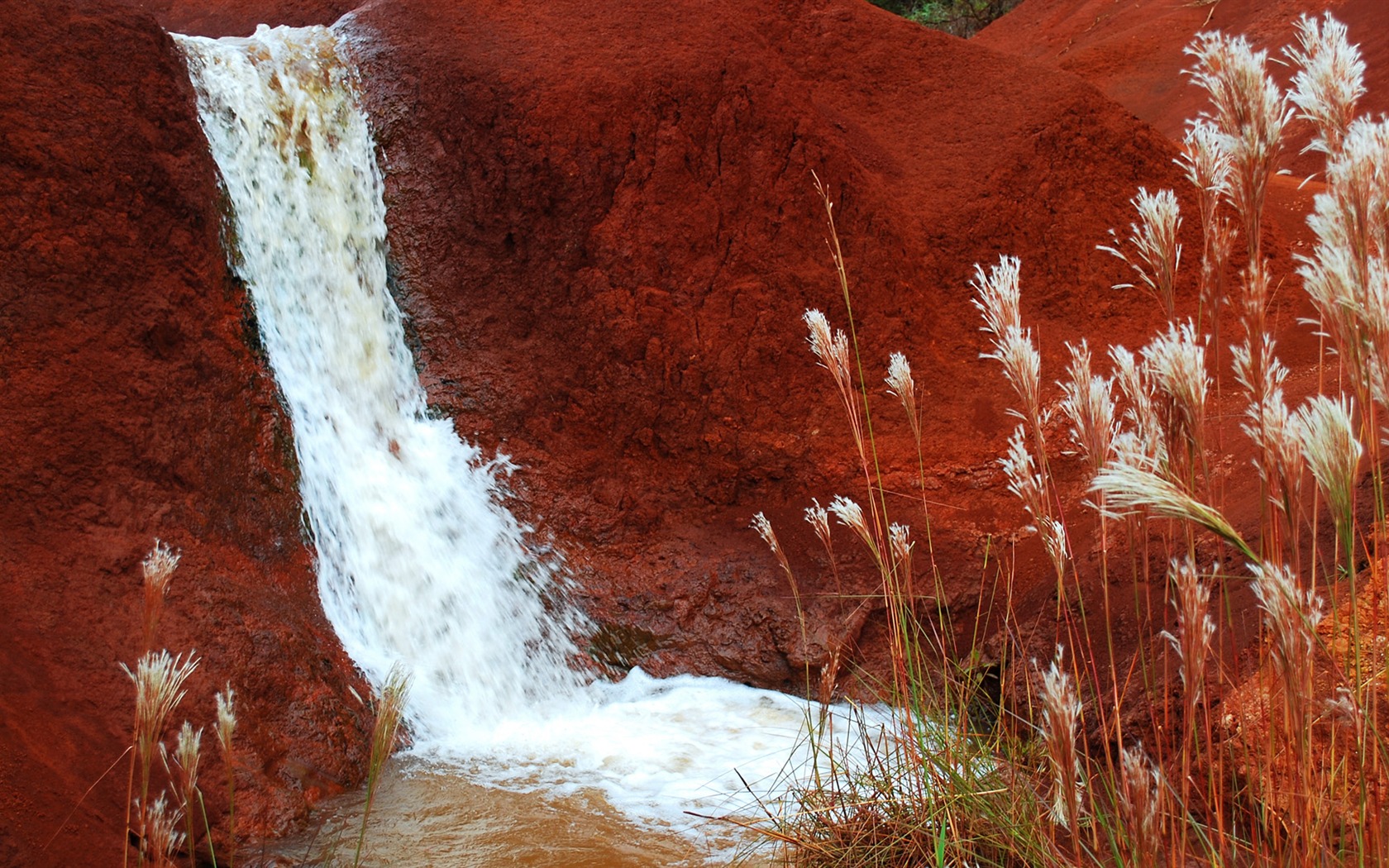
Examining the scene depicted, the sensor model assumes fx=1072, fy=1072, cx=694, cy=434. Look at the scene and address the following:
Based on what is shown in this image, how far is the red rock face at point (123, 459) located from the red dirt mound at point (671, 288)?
1349 mm

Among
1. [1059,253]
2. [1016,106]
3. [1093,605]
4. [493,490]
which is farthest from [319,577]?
[1016,106]

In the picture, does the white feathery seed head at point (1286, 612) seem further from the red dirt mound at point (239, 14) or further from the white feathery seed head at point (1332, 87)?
the red dirt mound at point (239, 14)

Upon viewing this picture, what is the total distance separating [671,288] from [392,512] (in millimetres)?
1993

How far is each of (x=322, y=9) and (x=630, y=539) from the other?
14.4ft

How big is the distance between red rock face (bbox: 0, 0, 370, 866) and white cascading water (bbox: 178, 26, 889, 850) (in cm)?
26

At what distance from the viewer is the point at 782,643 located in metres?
5.44

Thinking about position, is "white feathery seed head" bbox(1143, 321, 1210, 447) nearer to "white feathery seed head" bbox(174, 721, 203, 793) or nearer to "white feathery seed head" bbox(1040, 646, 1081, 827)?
"white feathery seed head" bbox(1040, 646, 1081, 827)

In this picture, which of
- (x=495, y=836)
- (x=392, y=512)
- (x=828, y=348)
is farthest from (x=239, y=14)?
(x=828, y=348)

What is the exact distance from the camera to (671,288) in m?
6.16

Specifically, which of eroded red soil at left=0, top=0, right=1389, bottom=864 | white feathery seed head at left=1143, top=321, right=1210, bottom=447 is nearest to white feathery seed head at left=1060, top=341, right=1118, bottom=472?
white feathery seed head at left=1143, top=321, right=1210, bottom=447

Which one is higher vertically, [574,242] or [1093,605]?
[574,242]

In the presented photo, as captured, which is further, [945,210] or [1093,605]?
[945,210]

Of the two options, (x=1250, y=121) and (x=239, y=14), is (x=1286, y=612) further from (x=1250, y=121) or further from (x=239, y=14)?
(x=239, y=14)

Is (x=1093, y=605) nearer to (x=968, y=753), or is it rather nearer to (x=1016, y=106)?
(x=968, y=753)
